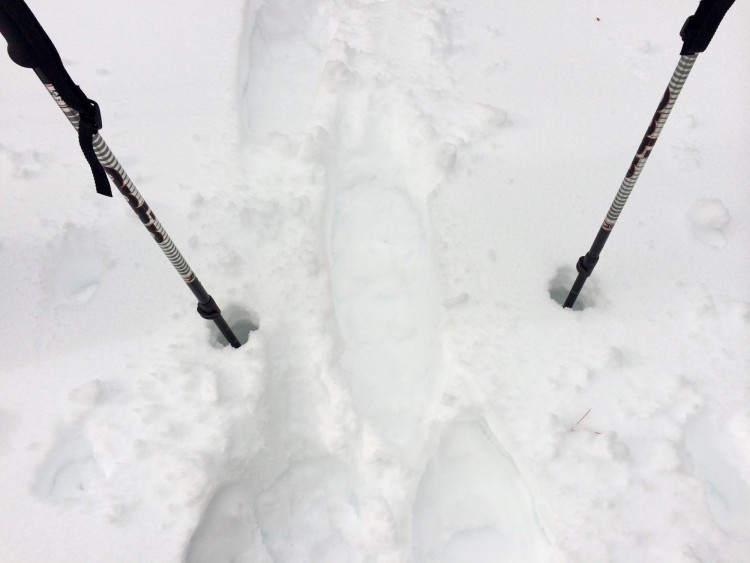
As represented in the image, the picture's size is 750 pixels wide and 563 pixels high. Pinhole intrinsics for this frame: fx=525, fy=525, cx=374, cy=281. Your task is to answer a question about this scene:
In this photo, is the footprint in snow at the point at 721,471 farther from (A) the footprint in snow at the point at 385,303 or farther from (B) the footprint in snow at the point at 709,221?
(A) the footprint in snow at the point at 385,303

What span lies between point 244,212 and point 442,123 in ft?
4.55

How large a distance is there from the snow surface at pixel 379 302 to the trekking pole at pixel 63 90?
0.96 meters

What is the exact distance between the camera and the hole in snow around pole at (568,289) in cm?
289

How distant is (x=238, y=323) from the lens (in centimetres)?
284

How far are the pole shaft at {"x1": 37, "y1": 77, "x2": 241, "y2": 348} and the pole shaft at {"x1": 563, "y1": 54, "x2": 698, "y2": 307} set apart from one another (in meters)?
1.74

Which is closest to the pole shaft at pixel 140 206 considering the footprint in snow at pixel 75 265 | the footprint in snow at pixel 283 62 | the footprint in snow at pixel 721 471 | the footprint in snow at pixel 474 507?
the footprint in snow at pixel 75 265

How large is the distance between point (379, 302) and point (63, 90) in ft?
6.06

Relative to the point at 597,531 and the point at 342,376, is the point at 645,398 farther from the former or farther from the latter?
the point at 342,376

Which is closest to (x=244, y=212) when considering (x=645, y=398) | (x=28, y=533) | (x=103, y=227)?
(x=103, y=227)

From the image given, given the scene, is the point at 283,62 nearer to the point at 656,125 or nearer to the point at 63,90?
the point at 63,90

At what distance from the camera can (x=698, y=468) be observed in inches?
97.0

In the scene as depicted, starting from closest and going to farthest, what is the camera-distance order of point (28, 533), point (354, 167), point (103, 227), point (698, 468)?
point (28, 533) → point (698, 468) → point (103, 227) → point (354, 167)

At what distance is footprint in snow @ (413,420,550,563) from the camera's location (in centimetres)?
239

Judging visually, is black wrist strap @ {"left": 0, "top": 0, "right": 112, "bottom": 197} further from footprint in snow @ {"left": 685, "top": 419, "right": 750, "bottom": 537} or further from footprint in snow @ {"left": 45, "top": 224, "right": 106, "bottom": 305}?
footprint in snow @ {"left": 685, "top": 419, "right": 750, "bottom": 537}
